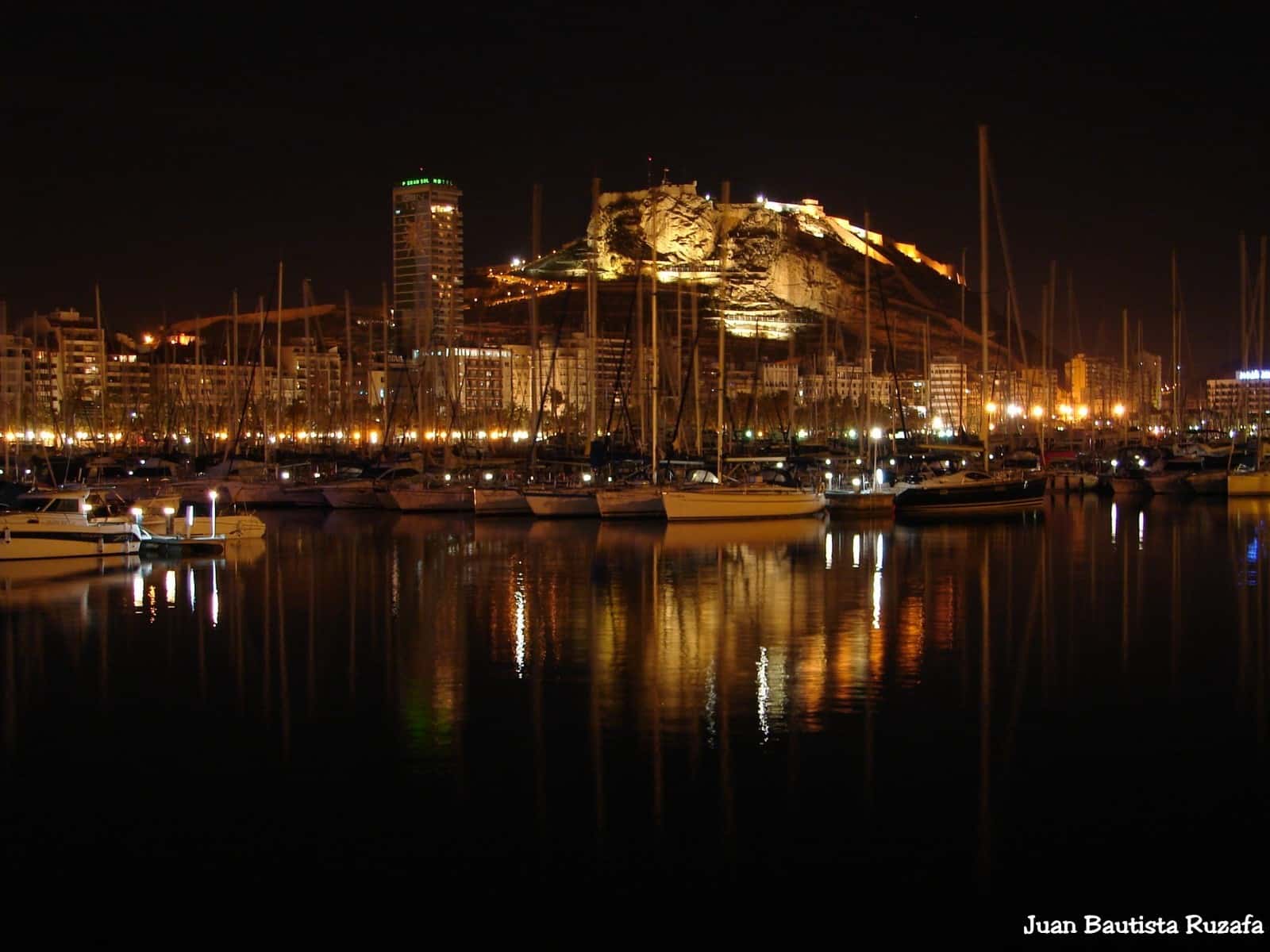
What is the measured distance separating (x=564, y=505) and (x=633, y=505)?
8.83ft

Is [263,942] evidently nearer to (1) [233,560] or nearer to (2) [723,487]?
(1) [233,560]

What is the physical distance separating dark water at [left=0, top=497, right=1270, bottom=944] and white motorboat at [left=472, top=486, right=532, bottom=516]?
63.3ft

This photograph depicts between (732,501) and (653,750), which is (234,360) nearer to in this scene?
(732,501)

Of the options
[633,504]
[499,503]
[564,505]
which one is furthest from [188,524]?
[633,504]

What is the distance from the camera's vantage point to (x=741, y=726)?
1477 centimetres

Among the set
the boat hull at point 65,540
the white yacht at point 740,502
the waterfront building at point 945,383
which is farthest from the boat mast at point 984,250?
the waterfront building at point 945,383

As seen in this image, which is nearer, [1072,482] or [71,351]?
[1072,482]

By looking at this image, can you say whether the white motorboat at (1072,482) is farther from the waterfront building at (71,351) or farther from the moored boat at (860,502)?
the waterfront building at (71,351)

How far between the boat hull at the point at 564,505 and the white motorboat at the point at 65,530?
14757 millimetres

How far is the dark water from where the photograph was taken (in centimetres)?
1054

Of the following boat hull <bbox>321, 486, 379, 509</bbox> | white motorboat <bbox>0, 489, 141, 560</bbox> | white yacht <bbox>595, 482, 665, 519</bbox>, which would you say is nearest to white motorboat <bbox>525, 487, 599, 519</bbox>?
white yacht <bbox>595, 482, 665, 519</bbox>

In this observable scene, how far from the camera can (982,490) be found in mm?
45406

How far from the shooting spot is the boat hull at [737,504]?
42094 millimetres

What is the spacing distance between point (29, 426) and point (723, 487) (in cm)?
7579
